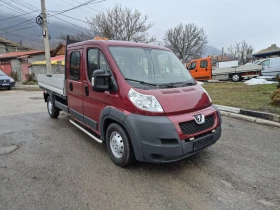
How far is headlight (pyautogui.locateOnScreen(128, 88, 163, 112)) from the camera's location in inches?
109

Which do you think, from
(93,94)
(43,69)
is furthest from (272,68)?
(43,69)

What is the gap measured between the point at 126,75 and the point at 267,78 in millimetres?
13185

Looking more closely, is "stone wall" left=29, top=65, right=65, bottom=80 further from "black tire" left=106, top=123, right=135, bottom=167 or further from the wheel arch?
"black tire" left=106, top=123, right=135, bottom=167

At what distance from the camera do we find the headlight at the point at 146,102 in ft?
9.09

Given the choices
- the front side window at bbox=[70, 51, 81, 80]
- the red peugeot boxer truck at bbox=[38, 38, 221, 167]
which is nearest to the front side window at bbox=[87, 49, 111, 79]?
the red peugeot boxer truck at bbox=[38, 38, 221, 167]

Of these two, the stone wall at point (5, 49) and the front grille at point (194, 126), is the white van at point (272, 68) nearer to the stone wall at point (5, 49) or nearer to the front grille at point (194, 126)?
the front grille at point (194, 126)

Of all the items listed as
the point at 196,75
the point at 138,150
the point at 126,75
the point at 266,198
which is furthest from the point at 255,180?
the point at 196,75

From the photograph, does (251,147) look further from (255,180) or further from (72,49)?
(72,49)

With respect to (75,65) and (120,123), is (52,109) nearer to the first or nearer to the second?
(75,65)

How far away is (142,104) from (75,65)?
Answer: 2.18 meters

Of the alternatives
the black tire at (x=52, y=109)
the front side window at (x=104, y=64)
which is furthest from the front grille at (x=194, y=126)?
the black tire at (x=52, y=109)

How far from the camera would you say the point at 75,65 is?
14.0 feet

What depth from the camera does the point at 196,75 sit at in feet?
55.8

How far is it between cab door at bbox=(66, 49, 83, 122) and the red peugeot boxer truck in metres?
0.02
